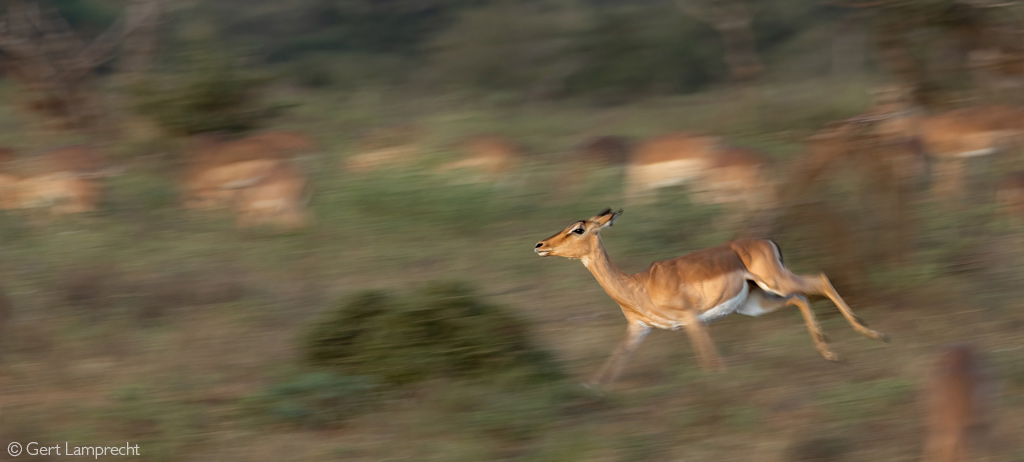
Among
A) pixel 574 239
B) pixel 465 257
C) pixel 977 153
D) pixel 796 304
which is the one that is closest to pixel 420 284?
pixel 465 257

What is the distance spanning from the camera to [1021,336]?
16.9ft

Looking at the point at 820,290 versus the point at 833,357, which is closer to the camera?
the point at 833,357

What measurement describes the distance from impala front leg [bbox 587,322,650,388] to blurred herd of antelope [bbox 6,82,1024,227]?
68.5 inches

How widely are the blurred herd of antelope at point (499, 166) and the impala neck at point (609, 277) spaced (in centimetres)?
172

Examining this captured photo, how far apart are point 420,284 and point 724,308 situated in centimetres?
234

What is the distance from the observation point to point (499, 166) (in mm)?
8992

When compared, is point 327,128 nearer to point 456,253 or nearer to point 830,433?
point 456,253

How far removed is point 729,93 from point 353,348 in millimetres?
10945

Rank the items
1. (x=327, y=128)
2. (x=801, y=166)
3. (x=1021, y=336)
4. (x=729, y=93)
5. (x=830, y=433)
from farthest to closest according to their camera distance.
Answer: (x=729, y=93) < (x=327, y=128) < (x=801, y=166) < (x=1021, y=336) < (x=830, y=433)

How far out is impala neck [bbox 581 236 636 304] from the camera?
15.9 feet

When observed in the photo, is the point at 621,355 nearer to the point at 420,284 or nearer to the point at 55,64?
the point at 420,284

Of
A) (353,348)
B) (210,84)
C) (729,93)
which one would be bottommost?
(729,93)

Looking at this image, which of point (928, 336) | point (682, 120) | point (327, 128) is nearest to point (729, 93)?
point (682, 120)

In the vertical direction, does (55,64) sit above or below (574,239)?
above
